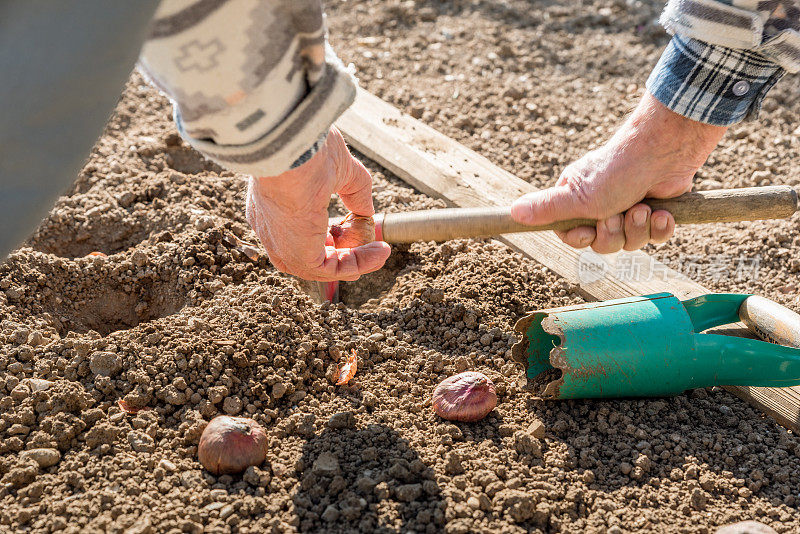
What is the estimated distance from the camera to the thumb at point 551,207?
2.25 m

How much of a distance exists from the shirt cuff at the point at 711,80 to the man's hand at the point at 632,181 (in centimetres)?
5

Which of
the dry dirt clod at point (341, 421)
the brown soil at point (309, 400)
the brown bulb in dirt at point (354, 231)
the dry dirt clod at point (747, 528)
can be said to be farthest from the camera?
the brown bulb in dirt at point (354, 231)

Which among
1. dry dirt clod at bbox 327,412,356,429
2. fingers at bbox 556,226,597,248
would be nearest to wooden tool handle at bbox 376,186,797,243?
fingers at bbox 556,226,597,248

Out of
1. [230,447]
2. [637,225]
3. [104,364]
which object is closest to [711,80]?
[637,225]

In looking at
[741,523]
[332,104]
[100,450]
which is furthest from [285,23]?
[741,523]

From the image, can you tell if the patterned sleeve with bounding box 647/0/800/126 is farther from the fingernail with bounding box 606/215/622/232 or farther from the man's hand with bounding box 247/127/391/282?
the man's hand with bounding box 247/127/391/282

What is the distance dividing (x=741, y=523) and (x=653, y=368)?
0.48 meters

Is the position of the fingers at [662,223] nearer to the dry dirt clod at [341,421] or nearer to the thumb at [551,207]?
the thumb at [551,207]

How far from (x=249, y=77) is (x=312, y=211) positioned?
45 centimetres

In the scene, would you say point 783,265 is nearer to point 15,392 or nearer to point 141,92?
point 15,392

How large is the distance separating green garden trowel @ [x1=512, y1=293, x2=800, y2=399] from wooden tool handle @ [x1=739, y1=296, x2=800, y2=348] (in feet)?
0.07

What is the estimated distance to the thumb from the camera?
7.38 feet

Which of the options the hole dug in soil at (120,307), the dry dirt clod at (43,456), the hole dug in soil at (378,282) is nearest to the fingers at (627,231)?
the hole dug in soil at (378,282)

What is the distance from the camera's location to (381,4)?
195 inches
